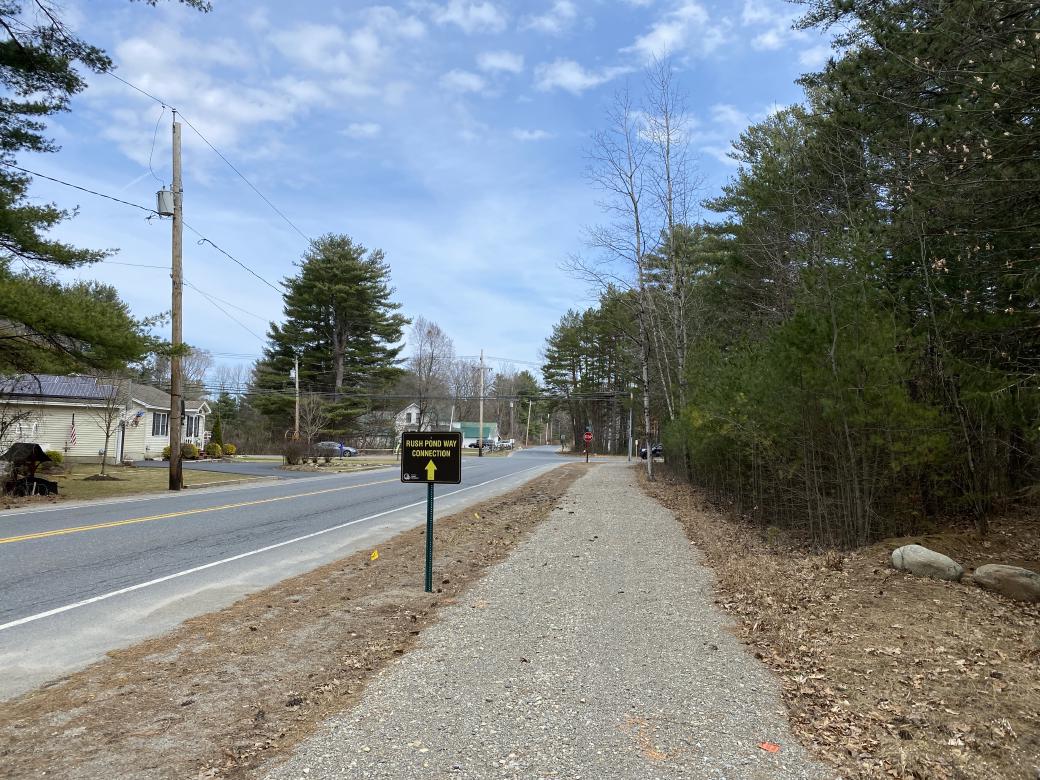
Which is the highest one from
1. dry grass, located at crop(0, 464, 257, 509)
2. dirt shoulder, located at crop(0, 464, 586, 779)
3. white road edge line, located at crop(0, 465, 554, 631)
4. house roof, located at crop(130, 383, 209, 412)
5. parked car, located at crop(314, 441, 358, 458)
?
house roof, located at crop(130, 383, 209, 412)

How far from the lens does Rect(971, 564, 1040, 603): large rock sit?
22.4 ft

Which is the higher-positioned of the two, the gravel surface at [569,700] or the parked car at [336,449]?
the parked car at [336,449]

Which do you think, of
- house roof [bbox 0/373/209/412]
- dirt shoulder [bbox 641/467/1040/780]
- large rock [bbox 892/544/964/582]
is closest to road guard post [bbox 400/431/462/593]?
dirt shoulder [bbox 641/467/1040/780]

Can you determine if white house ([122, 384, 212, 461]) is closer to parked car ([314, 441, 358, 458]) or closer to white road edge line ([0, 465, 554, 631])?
parked car ([314, 441, 358, 458])

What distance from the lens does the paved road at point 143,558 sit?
5590 mm

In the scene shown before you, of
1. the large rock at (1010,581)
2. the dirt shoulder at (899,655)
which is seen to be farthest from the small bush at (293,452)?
the large rock at (1010,581)

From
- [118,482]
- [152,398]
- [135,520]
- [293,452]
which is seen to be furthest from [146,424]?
[135,520]

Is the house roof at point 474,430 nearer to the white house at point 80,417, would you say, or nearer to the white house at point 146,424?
the white house at point 146,424

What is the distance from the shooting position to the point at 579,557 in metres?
9.32

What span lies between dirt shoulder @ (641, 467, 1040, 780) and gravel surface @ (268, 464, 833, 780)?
0.92 feet

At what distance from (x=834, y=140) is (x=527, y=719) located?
10854mm

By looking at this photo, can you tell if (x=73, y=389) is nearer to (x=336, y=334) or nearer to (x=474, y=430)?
(x=336, y=334)

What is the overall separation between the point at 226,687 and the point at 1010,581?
747 cm

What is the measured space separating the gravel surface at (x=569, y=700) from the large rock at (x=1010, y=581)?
2.94 m
